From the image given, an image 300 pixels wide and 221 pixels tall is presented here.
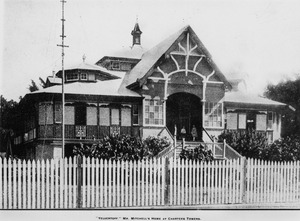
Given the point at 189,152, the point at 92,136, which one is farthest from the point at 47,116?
the point at 189,152

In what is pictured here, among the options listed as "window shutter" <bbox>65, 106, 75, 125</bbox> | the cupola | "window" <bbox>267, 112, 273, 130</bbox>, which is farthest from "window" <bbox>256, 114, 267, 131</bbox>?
the cupola

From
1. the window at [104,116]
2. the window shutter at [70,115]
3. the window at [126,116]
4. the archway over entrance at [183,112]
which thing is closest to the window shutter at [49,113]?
the window shutter at [70,115]

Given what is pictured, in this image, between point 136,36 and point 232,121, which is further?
point 136,36

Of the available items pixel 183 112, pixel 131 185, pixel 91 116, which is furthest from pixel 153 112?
pixel 131 185

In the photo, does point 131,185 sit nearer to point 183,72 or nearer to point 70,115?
point 70,115

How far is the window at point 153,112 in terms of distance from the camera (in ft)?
80.9

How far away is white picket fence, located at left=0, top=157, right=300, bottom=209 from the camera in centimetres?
1204

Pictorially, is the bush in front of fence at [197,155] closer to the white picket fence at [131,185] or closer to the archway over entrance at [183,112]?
the white picket fence at [131,185]

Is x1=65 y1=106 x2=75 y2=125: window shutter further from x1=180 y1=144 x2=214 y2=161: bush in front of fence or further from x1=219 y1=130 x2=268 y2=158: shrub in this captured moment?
x1=219 y1=130 x2=268 y2=158: shrub

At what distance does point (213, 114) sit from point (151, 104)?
4.05m

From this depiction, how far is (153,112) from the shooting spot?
24.8m

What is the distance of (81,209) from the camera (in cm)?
1172

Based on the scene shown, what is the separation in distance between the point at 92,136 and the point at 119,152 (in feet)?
20.4
